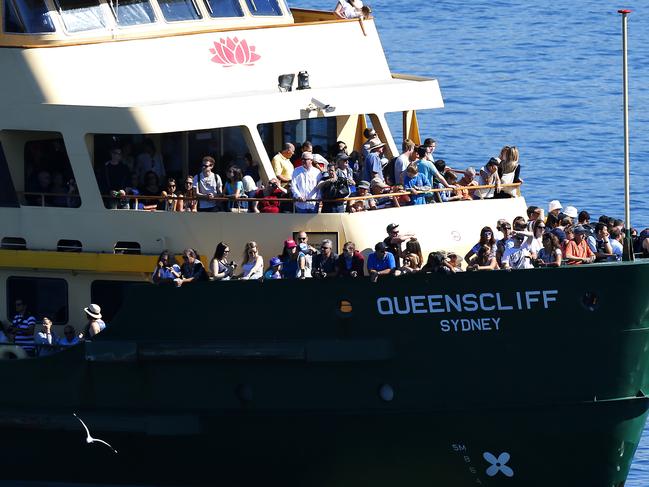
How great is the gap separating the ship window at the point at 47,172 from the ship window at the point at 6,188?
0.17 m

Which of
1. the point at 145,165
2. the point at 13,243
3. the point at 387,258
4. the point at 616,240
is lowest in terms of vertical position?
the point at 387,258

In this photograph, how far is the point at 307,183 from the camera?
22.8 metres

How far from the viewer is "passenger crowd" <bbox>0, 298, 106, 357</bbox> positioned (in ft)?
73.9

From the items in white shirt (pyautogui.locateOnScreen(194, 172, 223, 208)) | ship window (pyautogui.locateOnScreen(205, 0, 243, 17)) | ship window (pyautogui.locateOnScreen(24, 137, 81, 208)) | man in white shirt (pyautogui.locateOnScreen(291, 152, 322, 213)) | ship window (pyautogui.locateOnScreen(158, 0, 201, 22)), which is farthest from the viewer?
ship window (pyautogui.locateOnScreen(205, 0, 243, 17))

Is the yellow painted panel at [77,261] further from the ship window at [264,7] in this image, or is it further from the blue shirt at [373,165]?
the ship window at [264,7]

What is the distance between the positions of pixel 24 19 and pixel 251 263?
14.1ft

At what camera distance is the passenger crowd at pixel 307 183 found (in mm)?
22641

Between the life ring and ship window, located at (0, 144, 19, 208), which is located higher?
ship window, located at (0, 144, 19, 208)

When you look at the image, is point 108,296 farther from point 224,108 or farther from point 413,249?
point 413,249

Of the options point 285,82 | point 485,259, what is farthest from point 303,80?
point 485,259

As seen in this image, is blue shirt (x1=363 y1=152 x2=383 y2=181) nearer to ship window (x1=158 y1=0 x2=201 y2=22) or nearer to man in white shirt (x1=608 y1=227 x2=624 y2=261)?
man in white shirt (x1=608 y1=227 x2=624 y2=261)

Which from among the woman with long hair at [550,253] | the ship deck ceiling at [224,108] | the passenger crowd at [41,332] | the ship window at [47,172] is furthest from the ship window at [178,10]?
the woman with long hair at [550,253]

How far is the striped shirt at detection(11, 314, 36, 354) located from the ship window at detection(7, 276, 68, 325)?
0.63 feet

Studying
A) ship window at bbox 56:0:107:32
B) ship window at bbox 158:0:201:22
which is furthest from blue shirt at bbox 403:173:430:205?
ship window at bbox 56:0:107:32
